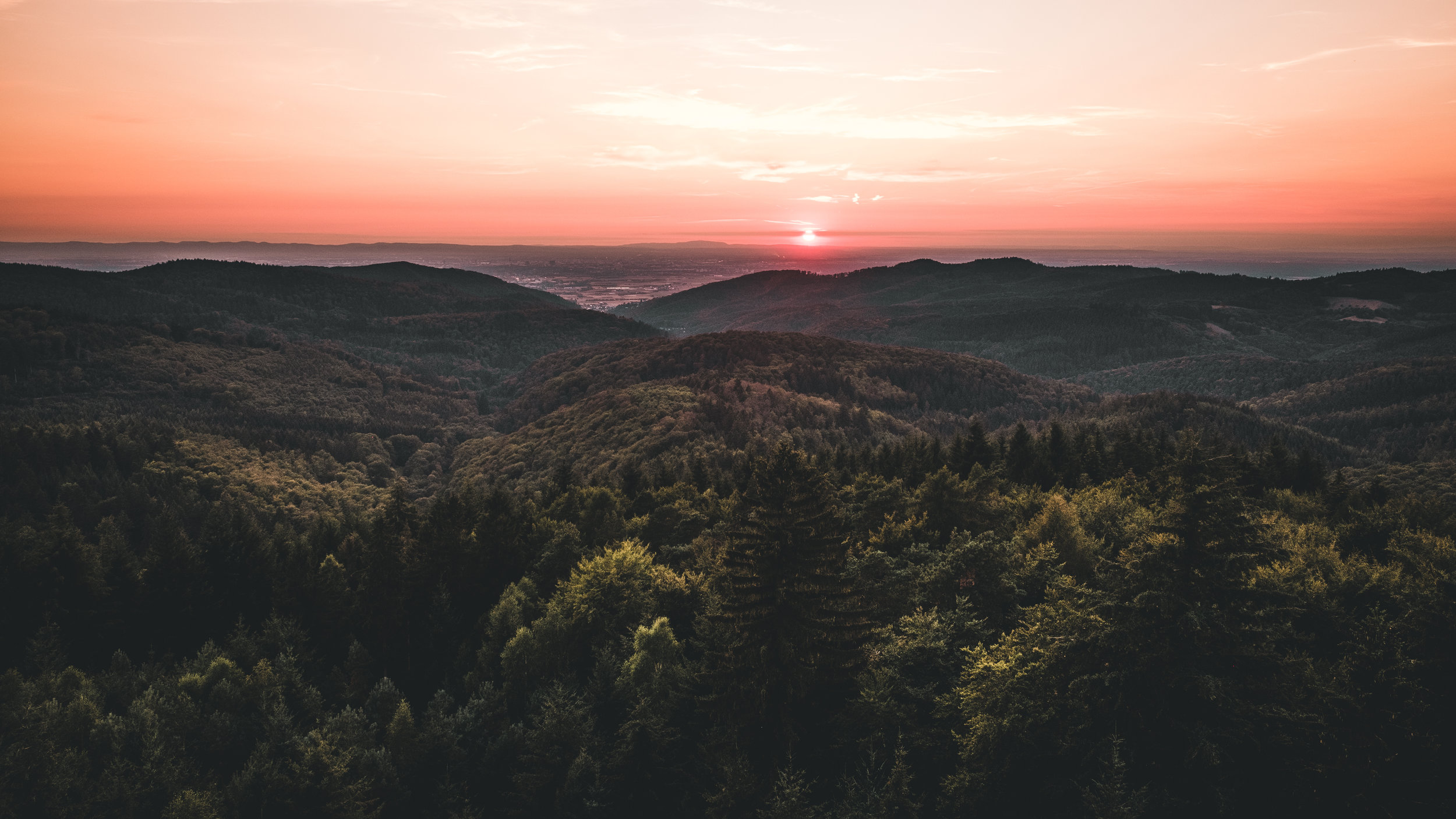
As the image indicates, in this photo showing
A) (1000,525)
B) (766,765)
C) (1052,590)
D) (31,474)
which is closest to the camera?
(1052,590)

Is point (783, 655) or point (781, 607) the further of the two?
point (781, 607)

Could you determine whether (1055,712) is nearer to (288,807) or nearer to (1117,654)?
(1117,654)

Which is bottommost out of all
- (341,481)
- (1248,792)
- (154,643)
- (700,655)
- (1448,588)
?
(341,481)

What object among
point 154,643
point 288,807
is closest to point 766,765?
point 288,807

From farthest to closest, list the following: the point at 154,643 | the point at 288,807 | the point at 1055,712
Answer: the point at 154,643, the point at 288,807, the point at 1055,712

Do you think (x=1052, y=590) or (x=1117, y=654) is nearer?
(x=1117, y=654)

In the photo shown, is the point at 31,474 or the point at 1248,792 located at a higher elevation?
the point at 1248,792

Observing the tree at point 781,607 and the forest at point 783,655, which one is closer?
the forest at point 783,655

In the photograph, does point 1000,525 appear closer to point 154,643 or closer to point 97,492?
point 154,643

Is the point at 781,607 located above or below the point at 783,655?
above

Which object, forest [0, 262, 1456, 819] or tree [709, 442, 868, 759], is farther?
tree [709, 442, 868, 759]
